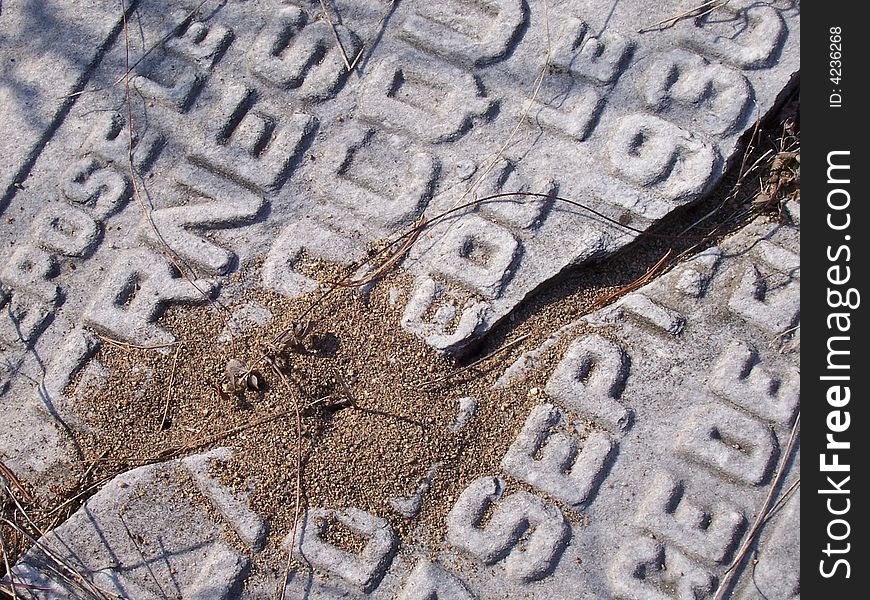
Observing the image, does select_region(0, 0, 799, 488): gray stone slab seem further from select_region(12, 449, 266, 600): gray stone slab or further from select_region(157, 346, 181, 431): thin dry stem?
select_region(12, 449, 266, 600): gray stone slab

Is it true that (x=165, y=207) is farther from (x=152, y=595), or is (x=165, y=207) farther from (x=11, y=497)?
(x=152, y=595)

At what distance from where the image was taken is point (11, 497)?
1.72 metres

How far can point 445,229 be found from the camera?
1788 millimetres

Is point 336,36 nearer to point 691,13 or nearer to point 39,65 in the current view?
point 39,65

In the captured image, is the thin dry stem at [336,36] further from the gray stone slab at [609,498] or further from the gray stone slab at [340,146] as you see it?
the gray stone slab at [609,498]

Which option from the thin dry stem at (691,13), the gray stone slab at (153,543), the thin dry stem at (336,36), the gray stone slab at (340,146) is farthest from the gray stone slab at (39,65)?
the thin dry stem at (691,13)

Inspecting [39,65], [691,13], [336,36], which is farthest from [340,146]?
[691,13]

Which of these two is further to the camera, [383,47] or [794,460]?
[383,47]

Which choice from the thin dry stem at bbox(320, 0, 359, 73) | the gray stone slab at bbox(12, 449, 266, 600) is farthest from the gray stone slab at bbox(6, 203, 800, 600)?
the thin dry stem at bbox(320, 0, 359, 73)

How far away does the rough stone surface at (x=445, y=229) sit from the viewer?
165 cm

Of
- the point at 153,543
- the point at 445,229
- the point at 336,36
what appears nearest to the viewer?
the point at 153,543

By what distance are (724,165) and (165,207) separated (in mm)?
1288

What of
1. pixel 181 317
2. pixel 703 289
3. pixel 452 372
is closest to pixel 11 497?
pixel 181 317

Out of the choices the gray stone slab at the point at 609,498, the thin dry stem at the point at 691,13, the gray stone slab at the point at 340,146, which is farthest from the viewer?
the thin dry stem at the point at 691,13
